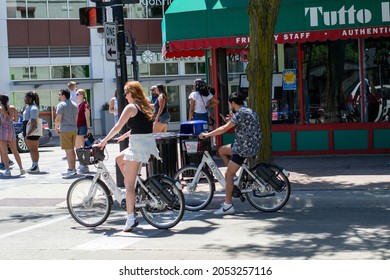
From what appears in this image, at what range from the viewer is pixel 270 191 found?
401 inches

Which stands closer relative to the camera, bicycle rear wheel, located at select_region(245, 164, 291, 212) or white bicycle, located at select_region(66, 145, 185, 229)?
white bicycle, located at select_region(66, 145, 185, 229)

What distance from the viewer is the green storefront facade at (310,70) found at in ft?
51.9

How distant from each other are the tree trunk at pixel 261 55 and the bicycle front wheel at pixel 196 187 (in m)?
1.78

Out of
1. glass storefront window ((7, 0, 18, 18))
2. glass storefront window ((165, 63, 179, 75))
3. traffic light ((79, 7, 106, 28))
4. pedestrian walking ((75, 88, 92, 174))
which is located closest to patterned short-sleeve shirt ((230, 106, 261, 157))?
traffic light ((79, 7, 106, 28))

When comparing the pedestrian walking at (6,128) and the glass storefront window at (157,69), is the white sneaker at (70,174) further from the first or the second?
the glass storefront window at (157,69)

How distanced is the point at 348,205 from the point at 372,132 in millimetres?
5965

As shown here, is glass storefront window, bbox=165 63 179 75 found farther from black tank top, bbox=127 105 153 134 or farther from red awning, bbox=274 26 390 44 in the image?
black tank top, bbox=127 105 153 134

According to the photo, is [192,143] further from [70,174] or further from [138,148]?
[70,174]

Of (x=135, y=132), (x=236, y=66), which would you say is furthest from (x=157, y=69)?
(x=135, y=132)

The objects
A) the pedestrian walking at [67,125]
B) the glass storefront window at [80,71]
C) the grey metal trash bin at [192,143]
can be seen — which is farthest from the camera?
the glass storefront window at [80,71]

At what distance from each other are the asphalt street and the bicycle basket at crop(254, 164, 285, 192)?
1.32 feet

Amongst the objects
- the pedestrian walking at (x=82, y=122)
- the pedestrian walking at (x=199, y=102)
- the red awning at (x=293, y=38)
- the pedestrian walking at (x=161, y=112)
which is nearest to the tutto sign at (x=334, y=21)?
the red awning at (x=293, y=38)

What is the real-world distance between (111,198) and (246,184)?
1.99 meters

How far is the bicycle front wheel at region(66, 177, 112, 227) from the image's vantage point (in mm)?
9485
